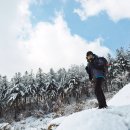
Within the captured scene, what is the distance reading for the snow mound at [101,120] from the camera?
9570 mm

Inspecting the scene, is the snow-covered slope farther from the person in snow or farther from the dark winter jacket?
the dark winter jacket

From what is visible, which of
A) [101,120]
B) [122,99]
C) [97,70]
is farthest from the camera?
[122,99]

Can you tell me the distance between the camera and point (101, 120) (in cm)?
979

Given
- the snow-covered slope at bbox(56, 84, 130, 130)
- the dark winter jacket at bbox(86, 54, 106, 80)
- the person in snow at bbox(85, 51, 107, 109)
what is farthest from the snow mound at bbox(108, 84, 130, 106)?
the snow-covered slope at bbox(56, 84, 130, 130)

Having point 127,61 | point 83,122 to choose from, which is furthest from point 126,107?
point 127,61

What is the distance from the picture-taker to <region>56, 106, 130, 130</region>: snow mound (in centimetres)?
957

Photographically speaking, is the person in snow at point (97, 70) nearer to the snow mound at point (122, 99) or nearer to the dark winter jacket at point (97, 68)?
the dark winter jacket at point (97, 68)

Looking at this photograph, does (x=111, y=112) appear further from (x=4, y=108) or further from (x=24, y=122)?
(x=4, y=108)

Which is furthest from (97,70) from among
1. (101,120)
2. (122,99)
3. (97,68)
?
(122,99)

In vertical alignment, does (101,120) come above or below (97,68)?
below

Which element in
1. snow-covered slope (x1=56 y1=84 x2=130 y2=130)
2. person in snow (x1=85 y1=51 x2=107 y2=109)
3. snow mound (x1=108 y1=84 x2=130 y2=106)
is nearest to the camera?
snow-covered slope (x1=56 y1=84 x2=130 y2=130)

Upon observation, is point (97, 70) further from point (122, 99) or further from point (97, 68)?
point (122, 99)

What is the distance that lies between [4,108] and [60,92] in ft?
49.0

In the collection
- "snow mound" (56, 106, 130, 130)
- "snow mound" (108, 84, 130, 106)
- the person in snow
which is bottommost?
"snow mound" (56, 106, 130, 130)
